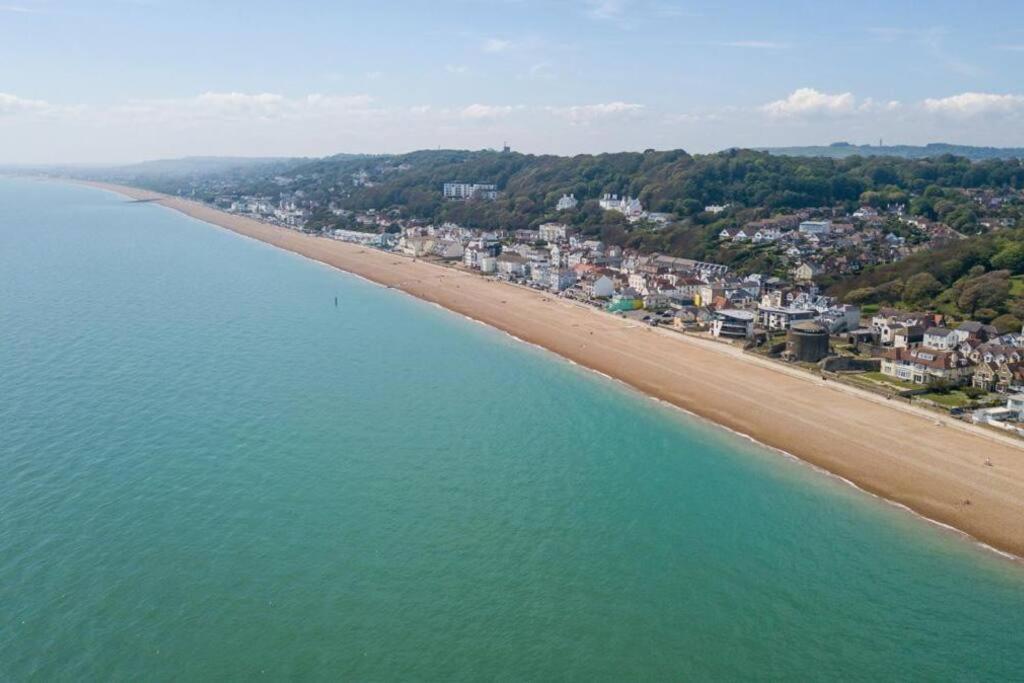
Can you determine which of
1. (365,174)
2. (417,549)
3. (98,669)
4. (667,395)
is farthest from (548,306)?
(365,174)

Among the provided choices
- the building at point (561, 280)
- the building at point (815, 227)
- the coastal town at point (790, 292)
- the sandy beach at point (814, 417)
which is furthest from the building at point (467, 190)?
the sandy beach at point (814, 417)

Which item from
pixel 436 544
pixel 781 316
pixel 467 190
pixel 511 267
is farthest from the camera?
pixel 467 190

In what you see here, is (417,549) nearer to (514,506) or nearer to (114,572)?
(514,506)

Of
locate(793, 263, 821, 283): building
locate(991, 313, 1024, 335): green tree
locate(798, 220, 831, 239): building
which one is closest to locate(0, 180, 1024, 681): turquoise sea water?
locate(991, 313, 1024, 335): green tree

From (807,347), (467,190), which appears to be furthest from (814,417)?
(467,190)

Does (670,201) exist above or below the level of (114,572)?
above

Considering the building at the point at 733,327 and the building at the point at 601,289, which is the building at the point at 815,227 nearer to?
the building at the point at 601,289

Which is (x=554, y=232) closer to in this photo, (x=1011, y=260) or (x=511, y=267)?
(x=511, y=267)
